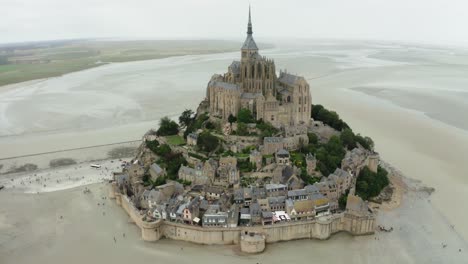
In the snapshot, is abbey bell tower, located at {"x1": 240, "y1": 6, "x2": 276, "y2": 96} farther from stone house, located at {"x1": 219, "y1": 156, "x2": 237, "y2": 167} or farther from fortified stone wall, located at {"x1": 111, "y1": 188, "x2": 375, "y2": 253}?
fortified stone wall, located at {"x1": 111, "y1": 188, "x2": 375, "y2": 253}

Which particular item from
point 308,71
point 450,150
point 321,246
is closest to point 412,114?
point 450,150

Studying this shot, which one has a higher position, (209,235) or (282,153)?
(282,153)

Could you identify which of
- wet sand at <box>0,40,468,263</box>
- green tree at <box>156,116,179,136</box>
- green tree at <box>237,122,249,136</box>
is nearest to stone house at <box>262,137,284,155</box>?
green tree at <box>237,122,249,136</box>

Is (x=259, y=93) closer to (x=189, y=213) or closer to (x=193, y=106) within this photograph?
(x=189, y=213)

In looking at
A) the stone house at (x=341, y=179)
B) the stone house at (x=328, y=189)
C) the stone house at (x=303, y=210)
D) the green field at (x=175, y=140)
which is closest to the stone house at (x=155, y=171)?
the green field at (x=175, y=140)

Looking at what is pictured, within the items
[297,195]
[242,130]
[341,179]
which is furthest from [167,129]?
[341,179]

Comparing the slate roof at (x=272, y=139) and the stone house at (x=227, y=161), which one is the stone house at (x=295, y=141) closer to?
the slate roof at (x=272, y=139)
